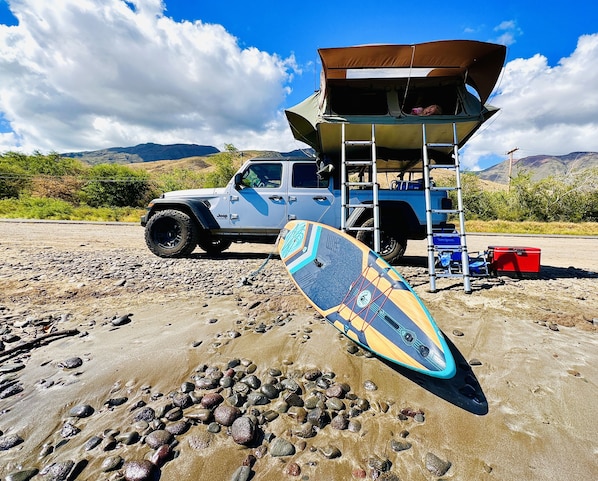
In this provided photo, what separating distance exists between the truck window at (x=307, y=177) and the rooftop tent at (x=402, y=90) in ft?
1.77

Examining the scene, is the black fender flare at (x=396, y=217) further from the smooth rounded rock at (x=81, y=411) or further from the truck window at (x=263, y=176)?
the smooth rounded rock at (x=81, y=411)

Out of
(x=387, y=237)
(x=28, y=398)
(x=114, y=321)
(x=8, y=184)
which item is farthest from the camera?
(x=8, y=184)

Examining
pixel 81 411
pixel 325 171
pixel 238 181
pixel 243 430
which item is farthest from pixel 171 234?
pixel 243 430

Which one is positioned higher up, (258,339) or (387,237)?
(387,237)

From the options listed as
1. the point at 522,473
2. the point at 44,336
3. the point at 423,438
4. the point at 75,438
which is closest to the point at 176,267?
the point at 44,336

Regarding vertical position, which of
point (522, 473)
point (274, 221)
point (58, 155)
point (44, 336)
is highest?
point (58, 155)

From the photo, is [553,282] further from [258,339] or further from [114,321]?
[114,321]

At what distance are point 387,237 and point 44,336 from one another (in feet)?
16.8

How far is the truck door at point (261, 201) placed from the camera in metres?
6.10

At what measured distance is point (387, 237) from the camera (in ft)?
18.7

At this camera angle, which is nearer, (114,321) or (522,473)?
(522,473)

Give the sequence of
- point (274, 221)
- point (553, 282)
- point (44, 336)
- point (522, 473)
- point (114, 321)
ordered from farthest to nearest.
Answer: point (274, 221) < point (553, 282) < point (114, 321) < point (44, 336) < point (522, 473)

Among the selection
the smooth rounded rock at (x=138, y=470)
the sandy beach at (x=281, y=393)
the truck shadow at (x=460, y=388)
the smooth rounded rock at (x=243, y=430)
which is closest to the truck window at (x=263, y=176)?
the sandy beach at (x=281, y=393)

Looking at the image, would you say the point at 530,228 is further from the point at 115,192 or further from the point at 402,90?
the point at 115,192
